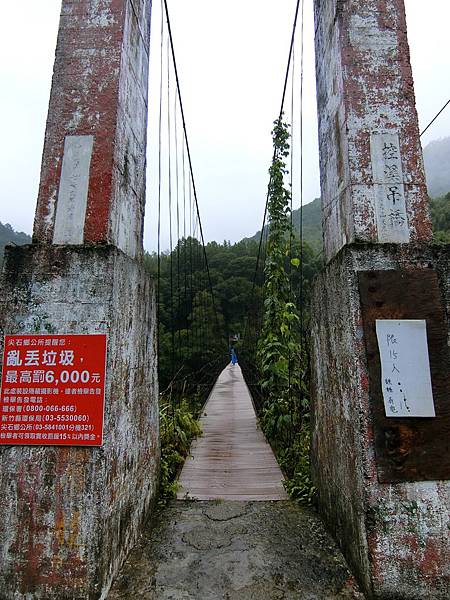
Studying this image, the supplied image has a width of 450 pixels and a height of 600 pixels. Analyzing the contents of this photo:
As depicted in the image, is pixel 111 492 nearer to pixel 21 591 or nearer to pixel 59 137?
pixel 21 591

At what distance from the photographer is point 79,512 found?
1309mm

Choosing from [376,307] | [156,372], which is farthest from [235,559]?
[376,307]

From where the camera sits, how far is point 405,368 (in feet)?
4.51

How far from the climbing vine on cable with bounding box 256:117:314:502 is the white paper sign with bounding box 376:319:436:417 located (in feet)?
5.00


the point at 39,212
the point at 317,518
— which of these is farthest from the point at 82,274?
the point at 317,518

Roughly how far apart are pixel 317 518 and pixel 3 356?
5.11ft

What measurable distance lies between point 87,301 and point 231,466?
190cm

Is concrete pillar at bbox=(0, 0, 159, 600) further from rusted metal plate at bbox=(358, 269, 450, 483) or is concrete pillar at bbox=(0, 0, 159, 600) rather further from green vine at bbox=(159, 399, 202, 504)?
rusted metal plate at bbox=(358, 269, 450, 483)

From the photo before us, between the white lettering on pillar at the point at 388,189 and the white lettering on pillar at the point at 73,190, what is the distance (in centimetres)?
113

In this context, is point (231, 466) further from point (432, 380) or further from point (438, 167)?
point (438, 167)

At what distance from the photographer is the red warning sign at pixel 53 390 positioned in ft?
4.46

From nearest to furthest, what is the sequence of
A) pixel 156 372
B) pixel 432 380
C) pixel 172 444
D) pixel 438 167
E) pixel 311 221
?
pixel 432 380, pixel 156 372, pixel 172 444, pixel 311 221, pixel 438 167

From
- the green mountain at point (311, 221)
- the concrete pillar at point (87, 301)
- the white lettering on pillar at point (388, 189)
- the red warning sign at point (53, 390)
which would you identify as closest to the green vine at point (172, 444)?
the concrete pillar at point (87, 301)

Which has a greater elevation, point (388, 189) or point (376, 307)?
point (388, 189)
